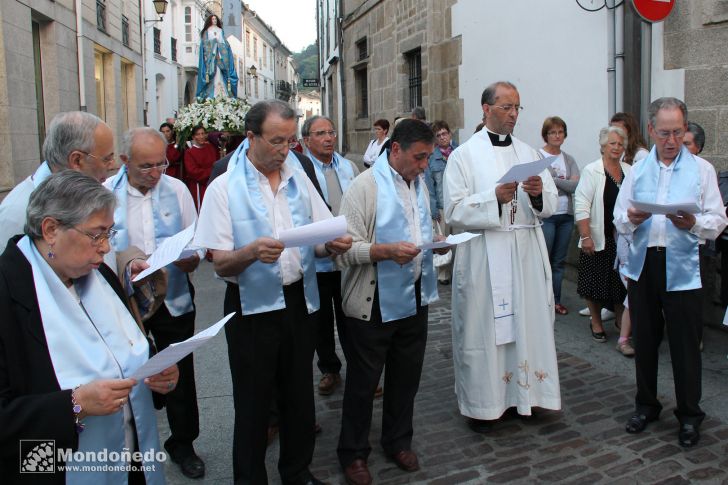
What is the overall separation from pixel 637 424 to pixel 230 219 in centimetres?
270

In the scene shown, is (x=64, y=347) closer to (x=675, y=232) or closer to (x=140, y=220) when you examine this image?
(x=140, y=220)

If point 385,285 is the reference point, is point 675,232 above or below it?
above

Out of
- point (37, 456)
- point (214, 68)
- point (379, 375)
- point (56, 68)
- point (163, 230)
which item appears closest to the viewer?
point (37, 456)

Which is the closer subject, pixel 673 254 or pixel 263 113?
pixel 263 113

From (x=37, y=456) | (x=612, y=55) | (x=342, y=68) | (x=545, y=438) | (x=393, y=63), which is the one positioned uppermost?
(x=342, y=68)

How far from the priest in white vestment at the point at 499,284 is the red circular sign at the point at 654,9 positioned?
273 centimetres

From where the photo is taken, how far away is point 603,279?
18.4 feet

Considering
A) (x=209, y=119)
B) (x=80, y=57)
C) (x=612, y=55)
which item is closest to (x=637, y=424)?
(x=612, y=55)

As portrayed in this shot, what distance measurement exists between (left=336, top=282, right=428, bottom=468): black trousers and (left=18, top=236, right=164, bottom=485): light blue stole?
1.33 meters

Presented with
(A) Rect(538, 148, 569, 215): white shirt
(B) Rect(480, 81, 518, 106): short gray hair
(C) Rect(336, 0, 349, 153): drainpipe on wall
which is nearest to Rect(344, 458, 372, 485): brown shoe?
(B) Rect(480, 81, 518, 106): short gray hair

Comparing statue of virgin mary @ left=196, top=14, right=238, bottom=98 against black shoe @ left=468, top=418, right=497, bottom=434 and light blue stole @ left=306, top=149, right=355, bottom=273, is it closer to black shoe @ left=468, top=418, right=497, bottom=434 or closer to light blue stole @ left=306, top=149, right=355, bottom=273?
light blue stole @ left=306, top=149, right=355, bottom=273

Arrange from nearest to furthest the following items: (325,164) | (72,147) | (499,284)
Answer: (72,147)
(499,284)
(325,164)

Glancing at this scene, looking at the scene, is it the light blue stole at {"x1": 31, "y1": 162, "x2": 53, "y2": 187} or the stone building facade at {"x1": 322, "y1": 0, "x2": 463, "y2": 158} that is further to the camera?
the stone building facade at {"x1": 322, "y1": 0, "x2": 463, "y2": 158}

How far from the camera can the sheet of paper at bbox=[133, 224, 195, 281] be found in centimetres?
254
